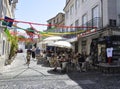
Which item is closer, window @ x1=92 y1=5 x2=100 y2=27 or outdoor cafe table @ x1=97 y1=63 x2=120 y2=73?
outdoor cafe table @ x1=97 y1=63 x2=120 y2=73

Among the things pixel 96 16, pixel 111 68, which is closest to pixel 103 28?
pixel 111 68

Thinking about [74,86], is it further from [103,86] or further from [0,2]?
[0,2]

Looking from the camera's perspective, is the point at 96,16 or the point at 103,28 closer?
the point at 103,28

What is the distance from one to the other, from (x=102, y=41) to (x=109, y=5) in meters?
3.25

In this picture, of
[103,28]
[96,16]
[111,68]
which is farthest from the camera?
[96,16]

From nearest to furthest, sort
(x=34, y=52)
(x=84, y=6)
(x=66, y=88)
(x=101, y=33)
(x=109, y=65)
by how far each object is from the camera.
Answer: (x=66, y=88)
(x=109, y=65)
(x=101, y=33)
(x=84, y=6)
(x=34, y=52)

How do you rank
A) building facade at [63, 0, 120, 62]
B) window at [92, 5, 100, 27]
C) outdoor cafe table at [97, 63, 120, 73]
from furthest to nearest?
1. window at [92, 5, 100, 27]
2. building facade at [63, 0, 120, 62]
3. outdoor cafe table at [97, 63, 120, 73]

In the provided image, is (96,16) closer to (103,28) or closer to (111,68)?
(103,28)

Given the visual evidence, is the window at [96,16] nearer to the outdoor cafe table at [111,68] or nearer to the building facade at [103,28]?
the building facade at [103,28]

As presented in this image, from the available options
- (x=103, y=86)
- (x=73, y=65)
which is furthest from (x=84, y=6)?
(x=103, y=86)

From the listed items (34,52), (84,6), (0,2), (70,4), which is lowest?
(34,52)

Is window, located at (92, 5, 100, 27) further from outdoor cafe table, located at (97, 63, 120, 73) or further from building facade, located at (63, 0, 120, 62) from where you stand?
outdoor cafe table, located at (97, 63, 120, 73)

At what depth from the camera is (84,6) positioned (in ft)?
69.9

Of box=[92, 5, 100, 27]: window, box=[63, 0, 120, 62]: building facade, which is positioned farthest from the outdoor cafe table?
box=[92, 5, 100, 27]: window
